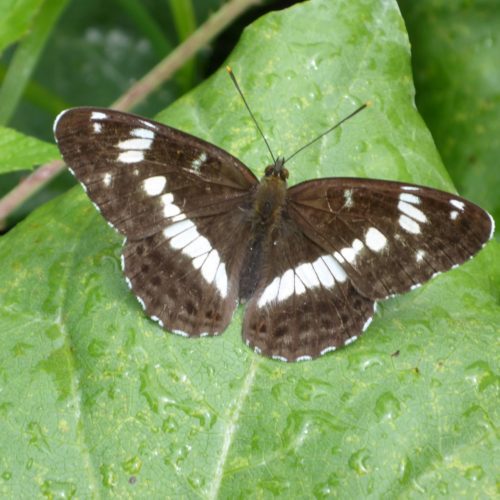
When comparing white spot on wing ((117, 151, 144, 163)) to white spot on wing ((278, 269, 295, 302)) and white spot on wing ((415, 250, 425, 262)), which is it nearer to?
white spot on wing ((278, 269, 295, 302))

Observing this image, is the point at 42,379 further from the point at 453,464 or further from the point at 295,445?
the point at 453,464

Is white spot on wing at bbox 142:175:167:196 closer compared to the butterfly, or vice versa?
the butterfly

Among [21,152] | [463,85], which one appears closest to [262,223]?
[21,152]

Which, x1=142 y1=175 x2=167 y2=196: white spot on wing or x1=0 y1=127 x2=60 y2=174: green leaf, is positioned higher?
x1=0 y1=127 x2=60 y2=174: green leaf

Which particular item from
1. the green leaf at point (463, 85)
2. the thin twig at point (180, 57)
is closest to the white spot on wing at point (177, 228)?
the thin twig at point (180, 57)

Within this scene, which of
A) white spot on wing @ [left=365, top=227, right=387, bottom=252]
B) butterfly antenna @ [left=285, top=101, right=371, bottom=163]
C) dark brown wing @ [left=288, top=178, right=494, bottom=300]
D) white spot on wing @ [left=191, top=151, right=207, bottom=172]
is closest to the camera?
dark brown wing @ [left=288, top=178, right=494, bottom=300]

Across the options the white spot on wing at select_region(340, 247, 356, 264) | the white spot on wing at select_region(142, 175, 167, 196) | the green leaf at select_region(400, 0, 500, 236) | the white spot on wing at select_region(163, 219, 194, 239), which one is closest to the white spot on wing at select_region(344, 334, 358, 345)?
the white spot on wing at select_region(340, 247, 356, 264)

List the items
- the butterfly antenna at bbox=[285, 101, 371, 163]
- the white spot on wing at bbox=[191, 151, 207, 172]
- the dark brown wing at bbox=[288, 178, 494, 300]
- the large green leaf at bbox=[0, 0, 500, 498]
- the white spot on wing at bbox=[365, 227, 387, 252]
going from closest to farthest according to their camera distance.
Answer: the large green leaf at bbox=[0, 0, 500, 498] < the dark brown wing at bbox=[288, 178, 494, 300] < the white spot on wing at bbox=[365, 227, 387, 252] < the white spot on wing at bbox=[191, 151, 207, 172] < the butterfly antenna at bbox=[285, 101, 371, 163]

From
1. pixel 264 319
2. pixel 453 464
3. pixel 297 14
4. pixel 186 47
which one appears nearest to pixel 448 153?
pixel 297 14

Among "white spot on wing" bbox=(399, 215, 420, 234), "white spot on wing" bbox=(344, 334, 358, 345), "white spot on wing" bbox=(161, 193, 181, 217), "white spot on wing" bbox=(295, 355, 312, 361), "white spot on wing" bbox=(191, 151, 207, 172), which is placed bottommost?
"white spot on wing" bbox=(344, 334, 358, 345)
